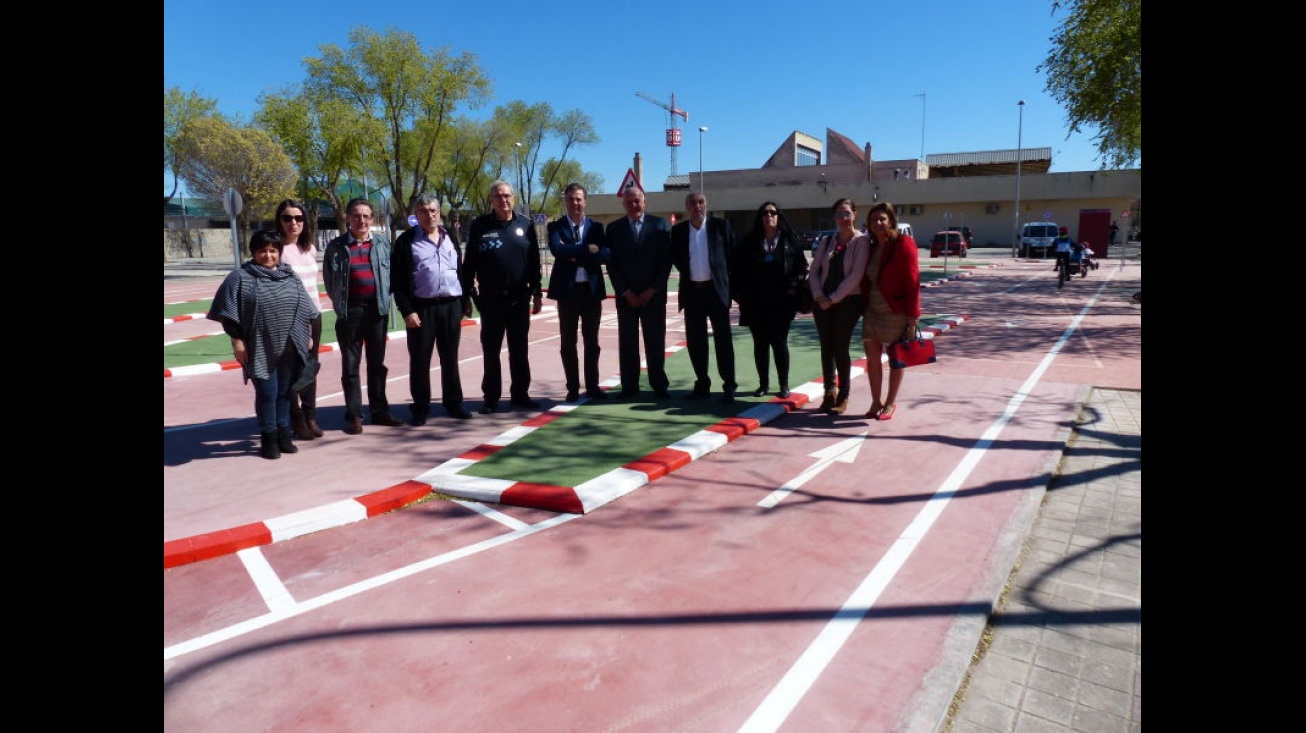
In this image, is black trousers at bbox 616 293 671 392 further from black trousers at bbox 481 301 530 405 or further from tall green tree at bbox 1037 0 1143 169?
tall green tree at bbox 1037 0 1143 169

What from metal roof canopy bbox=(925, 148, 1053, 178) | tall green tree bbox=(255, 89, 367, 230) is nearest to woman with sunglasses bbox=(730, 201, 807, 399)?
tall green tree bbox=(255, 89, 367, 230)

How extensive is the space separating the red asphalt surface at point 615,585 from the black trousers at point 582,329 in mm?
879

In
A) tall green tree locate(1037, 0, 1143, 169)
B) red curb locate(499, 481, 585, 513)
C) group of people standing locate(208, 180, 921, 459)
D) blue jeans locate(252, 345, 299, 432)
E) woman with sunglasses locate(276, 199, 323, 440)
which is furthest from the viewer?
tall green tree locate(1037, 0, 1143, 169)

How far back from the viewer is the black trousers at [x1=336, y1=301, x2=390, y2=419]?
6.92 m

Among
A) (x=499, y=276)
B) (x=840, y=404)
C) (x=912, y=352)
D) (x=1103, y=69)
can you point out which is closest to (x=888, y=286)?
(x=912, y=352)

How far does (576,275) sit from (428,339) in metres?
1.58

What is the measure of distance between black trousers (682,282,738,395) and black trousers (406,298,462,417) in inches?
88.3

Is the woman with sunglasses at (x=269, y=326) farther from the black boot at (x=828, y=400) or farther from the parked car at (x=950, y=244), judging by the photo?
the parked car at (x=950, y=244)

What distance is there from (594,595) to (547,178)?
269 feet

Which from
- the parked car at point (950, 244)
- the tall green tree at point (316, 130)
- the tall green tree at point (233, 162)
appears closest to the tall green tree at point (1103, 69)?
the parked car at point (950, 244)

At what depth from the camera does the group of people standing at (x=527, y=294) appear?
6.33 meters

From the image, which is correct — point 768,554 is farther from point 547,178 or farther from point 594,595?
point 547,178

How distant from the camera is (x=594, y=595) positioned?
3898 mm

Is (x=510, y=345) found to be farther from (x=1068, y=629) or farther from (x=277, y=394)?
(x=1068, y=629)
